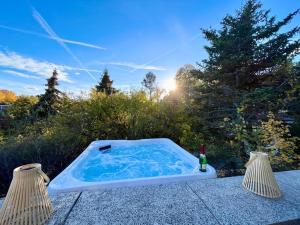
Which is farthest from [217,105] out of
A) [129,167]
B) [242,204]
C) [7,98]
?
[7,98]

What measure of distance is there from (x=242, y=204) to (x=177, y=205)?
625 mm

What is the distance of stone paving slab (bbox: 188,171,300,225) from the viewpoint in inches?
54.9

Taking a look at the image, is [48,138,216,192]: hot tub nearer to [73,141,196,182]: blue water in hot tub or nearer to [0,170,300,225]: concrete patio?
[73,141,196,182]: blue water in hot tub

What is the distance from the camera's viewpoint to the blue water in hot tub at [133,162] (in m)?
3.18

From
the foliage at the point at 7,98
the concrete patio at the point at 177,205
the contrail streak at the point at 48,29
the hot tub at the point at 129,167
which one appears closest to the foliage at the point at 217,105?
the hot tub at the point at 129,167

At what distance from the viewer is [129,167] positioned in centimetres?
368

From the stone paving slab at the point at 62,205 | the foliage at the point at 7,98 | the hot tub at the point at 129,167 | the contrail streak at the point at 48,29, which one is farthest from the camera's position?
the foliage at the point at 7,98

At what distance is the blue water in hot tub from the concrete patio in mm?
989

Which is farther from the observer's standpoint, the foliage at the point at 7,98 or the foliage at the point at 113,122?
the foliage at the point at 7,98

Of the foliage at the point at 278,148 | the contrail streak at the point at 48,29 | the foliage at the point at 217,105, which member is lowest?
the foliage at the point at 278,148

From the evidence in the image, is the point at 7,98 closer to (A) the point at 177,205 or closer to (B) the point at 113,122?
(B) the point at 113,122

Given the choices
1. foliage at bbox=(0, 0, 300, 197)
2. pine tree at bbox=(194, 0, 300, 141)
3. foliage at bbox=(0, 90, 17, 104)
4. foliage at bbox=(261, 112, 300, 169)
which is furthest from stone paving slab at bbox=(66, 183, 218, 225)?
foliage at bbox=(0, 90, 17, 104)

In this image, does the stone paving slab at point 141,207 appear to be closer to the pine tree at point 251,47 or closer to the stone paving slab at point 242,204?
the stone paving slab at point 242,204

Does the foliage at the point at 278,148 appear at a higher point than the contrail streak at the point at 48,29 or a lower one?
lower
